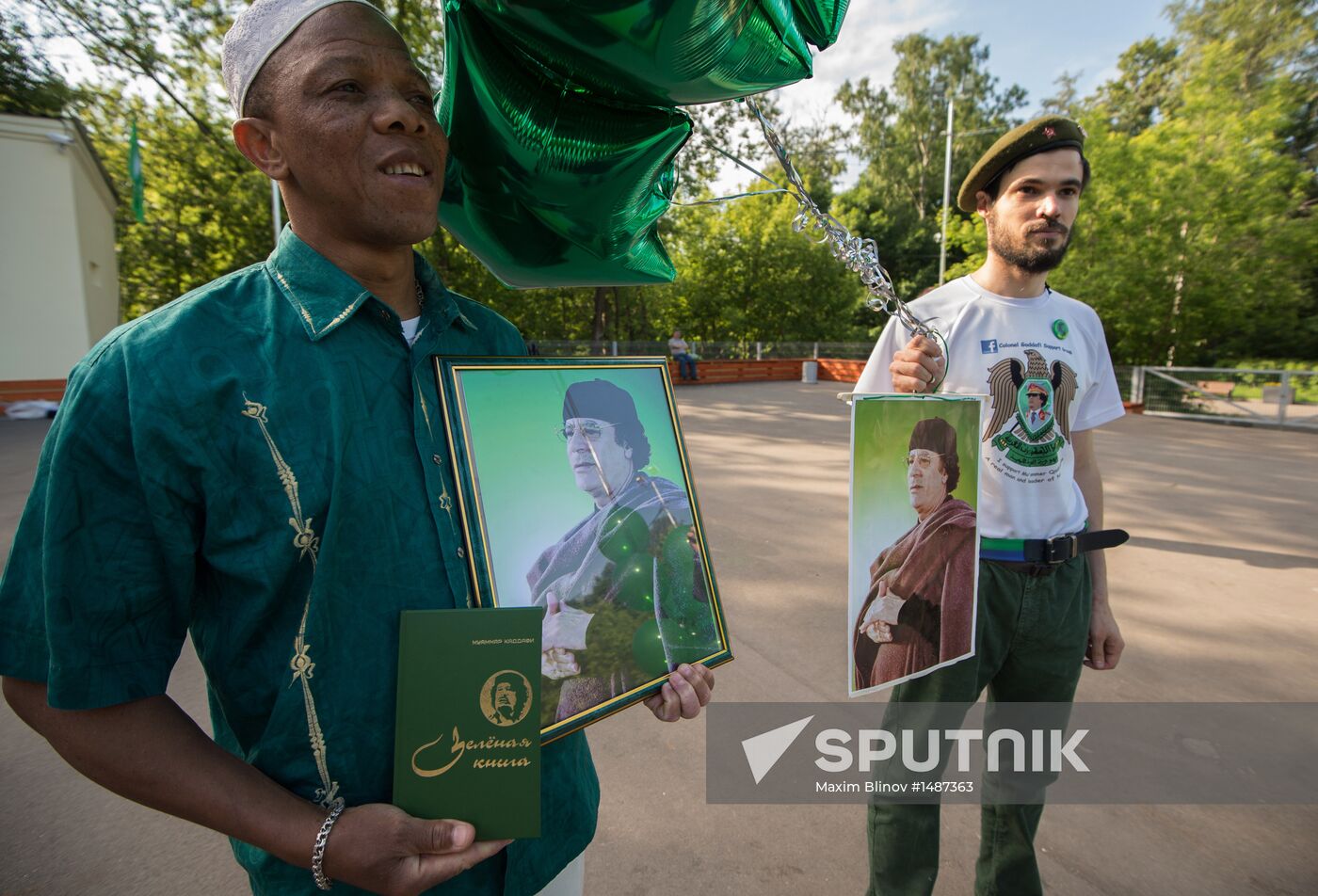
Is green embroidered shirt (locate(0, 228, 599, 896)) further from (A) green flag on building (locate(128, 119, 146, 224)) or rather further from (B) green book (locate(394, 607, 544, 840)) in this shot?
(A) green flag on building (locate(128, 119, 146, 224))

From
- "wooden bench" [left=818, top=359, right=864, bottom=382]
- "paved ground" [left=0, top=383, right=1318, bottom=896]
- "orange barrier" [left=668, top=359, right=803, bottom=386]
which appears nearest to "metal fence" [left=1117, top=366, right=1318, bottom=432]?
"paved ground" [left=0, top=383, right=1318, bottom=896]

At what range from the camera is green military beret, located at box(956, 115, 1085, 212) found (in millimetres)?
1986

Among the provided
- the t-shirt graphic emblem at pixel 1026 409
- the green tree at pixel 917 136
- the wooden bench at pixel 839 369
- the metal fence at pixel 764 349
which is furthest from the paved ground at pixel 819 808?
the green tree at pixel 917 136

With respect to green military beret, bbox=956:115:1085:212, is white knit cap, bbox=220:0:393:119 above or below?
below

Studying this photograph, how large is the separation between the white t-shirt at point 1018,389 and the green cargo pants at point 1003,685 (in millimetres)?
170

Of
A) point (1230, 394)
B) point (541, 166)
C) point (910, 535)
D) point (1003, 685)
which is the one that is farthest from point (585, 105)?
point (1230, 394)

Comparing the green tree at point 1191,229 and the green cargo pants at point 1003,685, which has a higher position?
the green tree at point 1191,229

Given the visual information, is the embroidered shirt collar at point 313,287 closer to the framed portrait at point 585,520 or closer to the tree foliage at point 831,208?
the framed portrait at point 585,520

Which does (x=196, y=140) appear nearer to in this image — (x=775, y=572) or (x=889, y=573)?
(x=775, y=572)

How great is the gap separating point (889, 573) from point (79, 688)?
1.40 metres

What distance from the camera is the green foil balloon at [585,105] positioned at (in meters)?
0.96

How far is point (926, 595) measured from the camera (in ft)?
5.16

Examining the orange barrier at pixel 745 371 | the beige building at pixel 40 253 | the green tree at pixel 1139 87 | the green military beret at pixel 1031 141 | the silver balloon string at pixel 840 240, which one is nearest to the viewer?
the silver balloon string at pixel 840 240

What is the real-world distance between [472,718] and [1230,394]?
57.8ft
